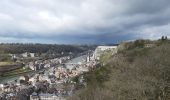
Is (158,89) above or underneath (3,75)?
above

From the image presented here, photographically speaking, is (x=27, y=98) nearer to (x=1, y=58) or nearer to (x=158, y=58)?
(x=158, y=58)

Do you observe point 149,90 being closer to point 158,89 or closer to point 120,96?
point 158,89

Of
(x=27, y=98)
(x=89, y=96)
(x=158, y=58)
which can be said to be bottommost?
(x=27, y=98)

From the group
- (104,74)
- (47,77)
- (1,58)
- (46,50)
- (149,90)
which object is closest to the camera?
(149,90)

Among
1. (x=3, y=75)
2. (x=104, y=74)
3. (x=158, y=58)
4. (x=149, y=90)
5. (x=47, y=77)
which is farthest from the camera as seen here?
(x=3, y=75)

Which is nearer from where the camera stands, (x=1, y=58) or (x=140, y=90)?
(x=140, y=90)

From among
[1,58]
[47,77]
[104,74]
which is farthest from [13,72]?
[104,74]

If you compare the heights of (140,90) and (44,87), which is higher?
(140,90)

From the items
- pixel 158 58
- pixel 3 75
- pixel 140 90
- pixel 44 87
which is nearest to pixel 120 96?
pixel 140 90

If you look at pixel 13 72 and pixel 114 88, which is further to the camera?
pixel 13 72

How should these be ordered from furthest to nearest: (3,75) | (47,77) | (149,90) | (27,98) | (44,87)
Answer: (3,75) < (47,77) < (44,87) < (27,98) < (149,90)
